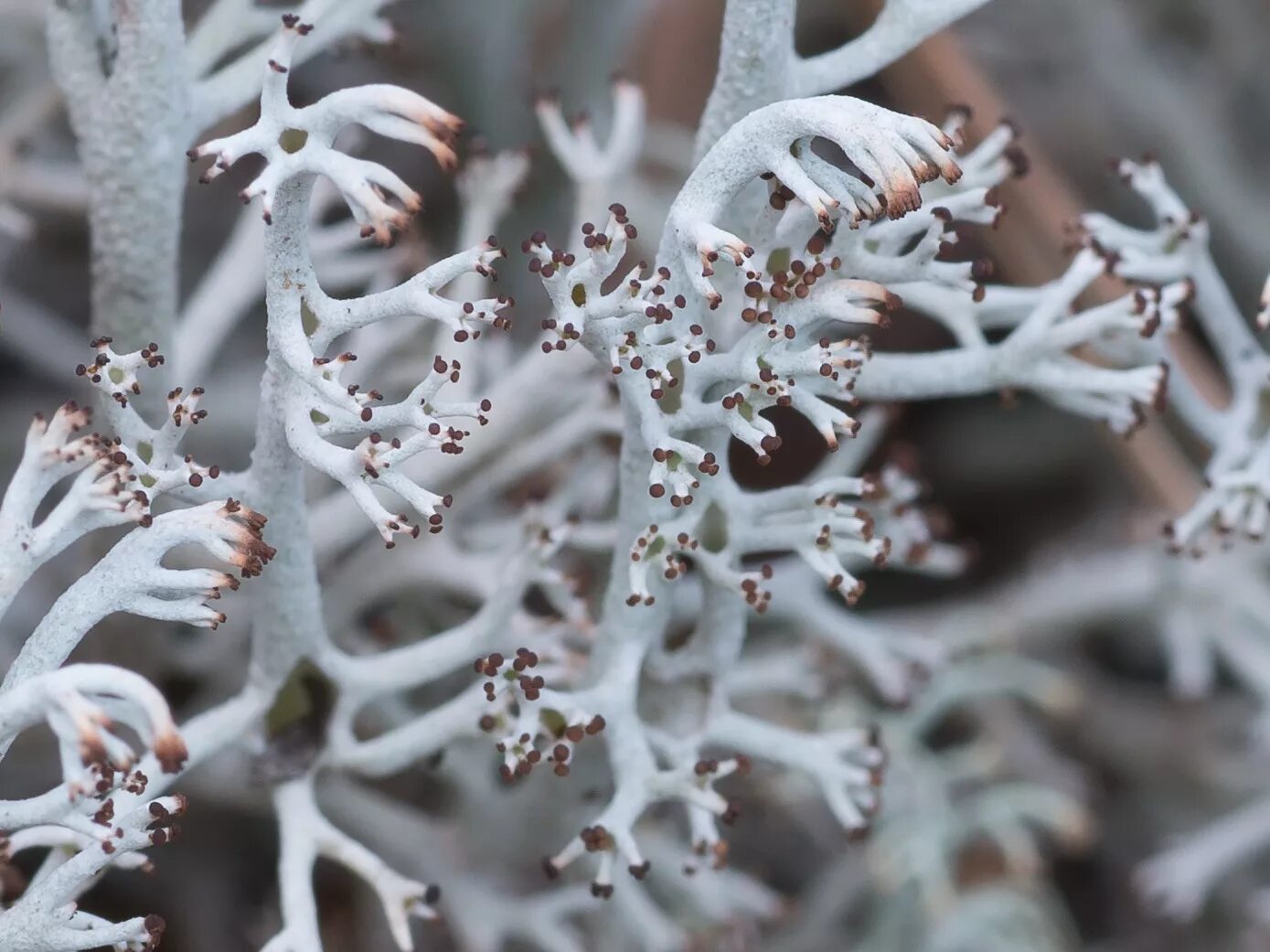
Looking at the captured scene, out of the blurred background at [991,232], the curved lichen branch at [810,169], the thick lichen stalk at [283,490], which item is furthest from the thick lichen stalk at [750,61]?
the blurred background at [991,232]

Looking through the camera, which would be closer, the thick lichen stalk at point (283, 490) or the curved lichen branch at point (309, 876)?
the thick lichen stalk at point (283, 490)

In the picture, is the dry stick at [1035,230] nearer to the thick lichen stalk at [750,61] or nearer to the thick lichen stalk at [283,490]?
the thick lichen stalk at [750,61]


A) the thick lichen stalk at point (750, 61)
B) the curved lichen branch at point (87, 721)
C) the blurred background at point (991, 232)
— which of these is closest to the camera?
the curved lichen branch at point (87, 721)

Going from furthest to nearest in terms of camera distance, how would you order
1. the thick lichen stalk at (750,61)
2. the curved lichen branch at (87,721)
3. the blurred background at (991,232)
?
the blurred background at (991,232) < the thick lichen stalk at (750,61) < the curved lichen branch at (87,721)

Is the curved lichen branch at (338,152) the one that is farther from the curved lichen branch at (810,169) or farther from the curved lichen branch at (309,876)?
the curved lichen branch at (309,876)

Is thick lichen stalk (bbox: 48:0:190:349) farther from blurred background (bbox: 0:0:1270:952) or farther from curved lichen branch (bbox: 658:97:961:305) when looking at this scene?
curved lichen branch (bbox: 658:97:961:305)

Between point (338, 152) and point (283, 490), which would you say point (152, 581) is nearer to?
point (283, 490)

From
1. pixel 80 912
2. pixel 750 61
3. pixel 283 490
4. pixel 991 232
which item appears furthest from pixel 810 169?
pixel 991 232

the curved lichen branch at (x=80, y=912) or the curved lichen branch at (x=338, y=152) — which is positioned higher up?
the curved lichen branch at (x=338, y=152)

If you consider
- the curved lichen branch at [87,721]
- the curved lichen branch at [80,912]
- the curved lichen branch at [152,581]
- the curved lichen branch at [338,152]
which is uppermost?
the curved lichen branch at [338,152]
